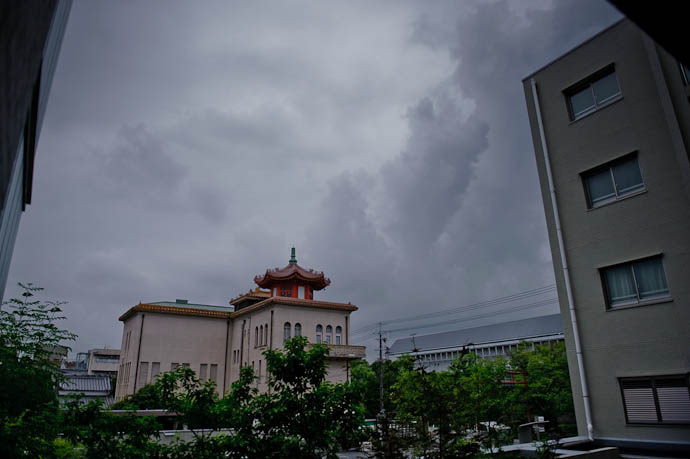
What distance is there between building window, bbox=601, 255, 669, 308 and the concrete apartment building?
0.02m

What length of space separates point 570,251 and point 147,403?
69.0ft

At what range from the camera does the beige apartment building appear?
27422mm

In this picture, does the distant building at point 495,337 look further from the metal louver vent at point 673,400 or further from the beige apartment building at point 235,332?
the metal louver vent at point 673,400

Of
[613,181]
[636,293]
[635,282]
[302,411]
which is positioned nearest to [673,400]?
[636,293]

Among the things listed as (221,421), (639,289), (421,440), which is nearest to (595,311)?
(639,289)

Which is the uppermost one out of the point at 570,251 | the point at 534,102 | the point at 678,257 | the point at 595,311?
the point at 534,102

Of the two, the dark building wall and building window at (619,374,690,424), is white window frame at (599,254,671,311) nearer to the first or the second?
building window at (619,374,690,424)

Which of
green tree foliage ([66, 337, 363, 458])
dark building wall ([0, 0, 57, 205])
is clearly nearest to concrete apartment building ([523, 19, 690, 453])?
green tree foliage ([66, 337, 363, 458])

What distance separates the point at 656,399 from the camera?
27.0ft

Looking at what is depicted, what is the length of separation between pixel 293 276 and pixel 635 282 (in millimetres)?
25488

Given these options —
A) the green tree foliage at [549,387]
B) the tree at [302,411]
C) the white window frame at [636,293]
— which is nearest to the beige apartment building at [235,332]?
the green tree foliage at [549,387]

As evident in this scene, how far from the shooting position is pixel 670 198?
28.8 feet

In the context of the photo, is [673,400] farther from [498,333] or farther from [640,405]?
[498,333]

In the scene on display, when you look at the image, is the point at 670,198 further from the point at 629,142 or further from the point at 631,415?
the point at 631,415
